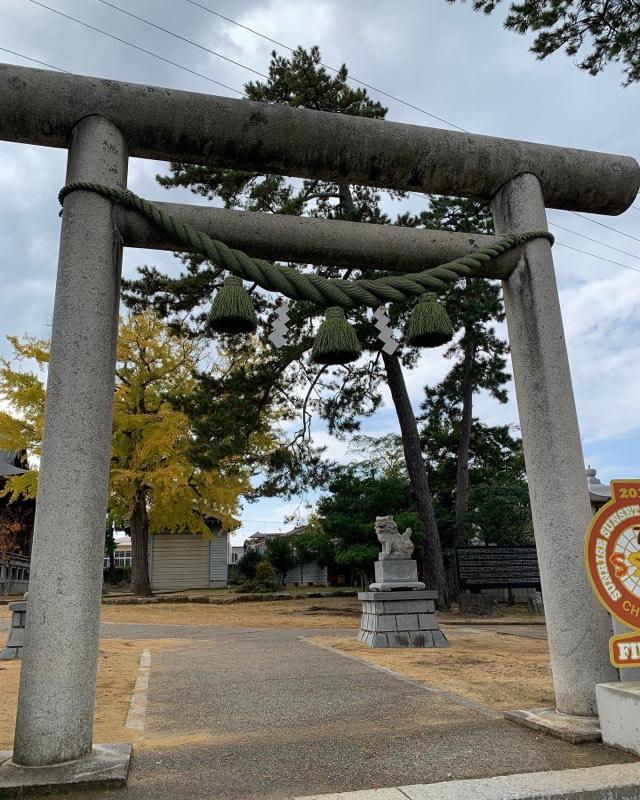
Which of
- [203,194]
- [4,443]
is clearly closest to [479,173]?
[203,194]

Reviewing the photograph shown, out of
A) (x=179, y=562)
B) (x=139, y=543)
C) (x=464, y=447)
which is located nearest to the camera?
(x=139, y=543)

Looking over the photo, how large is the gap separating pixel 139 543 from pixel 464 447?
38.7ft

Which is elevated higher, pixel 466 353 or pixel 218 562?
pixel 466 353

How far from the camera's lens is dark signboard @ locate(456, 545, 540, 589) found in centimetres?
1602

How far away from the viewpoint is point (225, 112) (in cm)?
407

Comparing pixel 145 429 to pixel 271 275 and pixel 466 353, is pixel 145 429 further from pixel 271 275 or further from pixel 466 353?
pixel 271 275

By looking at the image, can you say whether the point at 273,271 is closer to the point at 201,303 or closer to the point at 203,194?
the point at 201,303

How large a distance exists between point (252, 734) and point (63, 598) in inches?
67.6

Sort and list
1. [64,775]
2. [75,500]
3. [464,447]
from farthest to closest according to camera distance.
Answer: [464,447], [75,500], [64,775]

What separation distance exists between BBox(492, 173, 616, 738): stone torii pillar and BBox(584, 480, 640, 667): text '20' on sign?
1.00 feet

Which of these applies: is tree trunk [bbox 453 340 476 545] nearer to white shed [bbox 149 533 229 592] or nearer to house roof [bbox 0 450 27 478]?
white shed [bbox 149 533 229 592]

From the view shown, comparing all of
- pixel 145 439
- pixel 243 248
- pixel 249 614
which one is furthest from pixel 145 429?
pixel 243 248

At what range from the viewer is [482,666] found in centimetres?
737

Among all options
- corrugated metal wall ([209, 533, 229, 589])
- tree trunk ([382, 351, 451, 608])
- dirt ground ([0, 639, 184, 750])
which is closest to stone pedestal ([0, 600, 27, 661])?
dirt ground ([0, 639, 184, 750])
